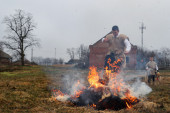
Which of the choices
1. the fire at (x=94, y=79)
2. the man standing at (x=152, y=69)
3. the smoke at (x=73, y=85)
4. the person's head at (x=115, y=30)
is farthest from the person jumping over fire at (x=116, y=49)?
the man standing at (x=152, y=69)

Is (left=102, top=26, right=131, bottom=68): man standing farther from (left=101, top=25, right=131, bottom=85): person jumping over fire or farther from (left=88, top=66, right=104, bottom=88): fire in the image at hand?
(left=88, top=66, right=104, bottom=88): fire

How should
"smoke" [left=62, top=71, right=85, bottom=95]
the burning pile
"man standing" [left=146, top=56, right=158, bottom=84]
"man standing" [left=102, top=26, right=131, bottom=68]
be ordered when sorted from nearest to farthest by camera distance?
the burning pile
"man standing" [left=102, top=26, right=131, bottom=68]
"smoke" [left=62, top=71, right=85, bottom=95]
"man standing" [left=146, top=56, right=158, bottom=84]

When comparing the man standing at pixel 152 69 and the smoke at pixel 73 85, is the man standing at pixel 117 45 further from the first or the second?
the man standing at pixel 152 69

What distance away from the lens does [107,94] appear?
19.2 ft

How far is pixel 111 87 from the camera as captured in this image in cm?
605

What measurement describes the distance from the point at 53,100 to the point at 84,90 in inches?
50.0

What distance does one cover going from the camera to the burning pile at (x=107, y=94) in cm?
576

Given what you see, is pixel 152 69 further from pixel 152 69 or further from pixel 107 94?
pixel 107 94

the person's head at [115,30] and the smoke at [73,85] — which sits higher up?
the person's head at [115,30]

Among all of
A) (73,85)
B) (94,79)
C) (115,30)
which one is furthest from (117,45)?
(73,85)

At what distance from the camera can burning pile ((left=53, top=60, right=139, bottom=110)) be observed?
5.76 m

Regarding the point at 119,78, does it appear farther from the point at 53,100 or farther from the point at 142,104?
the point at 53,100

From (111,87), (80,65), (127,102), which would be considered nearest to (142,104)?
(127,102)

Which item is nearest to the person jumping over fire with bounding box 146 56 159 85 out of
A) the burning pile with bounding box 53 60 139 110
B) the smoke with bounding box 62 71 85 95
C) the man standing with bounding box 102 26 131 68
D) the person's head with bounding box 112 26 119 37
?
the smoke with bounding box 62 71 85 95
